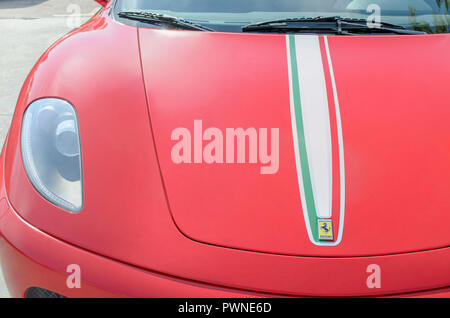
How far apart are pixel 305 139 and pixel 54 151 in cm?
74

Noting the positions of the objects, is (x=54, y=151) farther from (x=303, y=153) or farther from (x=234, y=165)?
(x=303, y=153)

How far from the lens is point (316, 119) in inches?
52.9

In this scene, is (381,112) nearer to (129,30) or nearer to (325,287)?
(325,287)

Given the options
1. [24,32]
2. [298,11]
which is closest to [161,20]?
[298,11]

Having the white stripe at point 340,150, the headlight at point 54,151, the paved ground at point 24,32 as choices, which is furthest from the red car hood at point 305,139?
the paved ground at point 24,32

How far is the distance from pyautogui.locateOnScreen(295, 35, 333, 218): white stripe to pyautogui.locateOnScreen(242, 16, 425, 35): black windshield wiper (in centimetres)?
11

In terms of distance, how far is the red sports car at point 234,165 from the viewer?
3.61 ft

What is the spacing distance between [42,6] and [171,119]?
7181 mm

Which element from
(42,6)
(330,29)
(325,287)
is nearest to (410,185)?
→ (325,287)

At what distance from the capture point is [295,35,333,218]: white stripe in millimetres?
1201

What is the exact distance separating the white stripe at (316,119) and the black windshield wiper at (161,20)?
411mm

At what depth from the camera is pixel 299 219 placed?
1160 millimetres

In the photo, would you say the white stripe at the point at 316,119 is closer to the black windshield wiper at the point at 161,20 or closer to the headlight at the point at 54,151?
the black windshield wiper at the point at 161,20

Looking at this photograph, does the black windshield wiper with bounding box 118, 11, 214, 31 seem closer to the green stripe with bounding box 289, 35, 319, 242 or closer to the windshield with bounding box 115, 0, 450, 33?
the windshield with bounding box 115, 0, 450, 33
